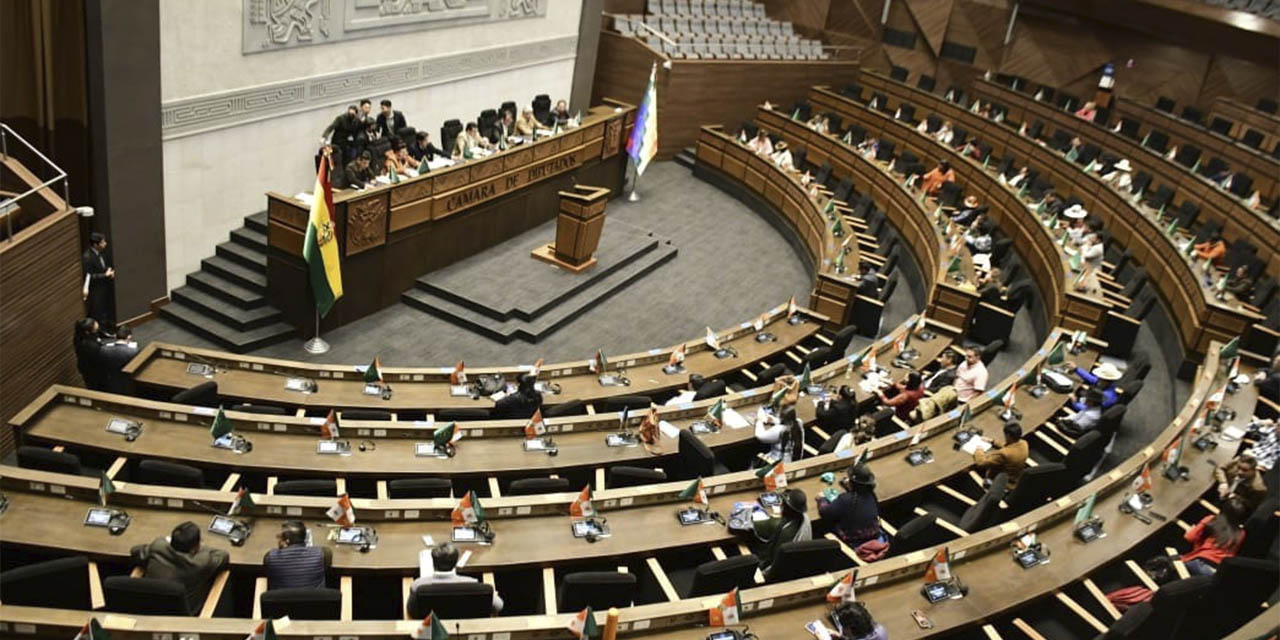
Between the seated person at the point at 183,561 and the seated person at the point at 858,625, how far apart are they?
328cm

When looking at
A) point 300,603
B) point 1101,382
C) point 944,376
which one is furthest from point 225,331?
point 1101,382

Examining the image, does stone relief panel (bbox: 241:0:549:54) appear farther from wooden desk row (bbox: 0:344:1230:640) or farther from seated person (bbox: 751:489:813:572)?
seated person (bbox: 751:489:813:572)

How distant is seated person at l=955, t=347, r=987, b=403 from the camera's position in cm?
850

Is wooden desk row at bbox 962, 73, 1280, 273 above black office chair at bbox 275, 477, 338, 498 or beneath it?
above

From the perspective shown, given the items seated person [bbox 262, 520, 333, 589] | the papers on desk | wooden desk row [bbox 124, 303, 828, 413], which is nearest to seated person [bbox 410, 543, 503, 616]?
seated person [bbox 262, 520, 333, 589]

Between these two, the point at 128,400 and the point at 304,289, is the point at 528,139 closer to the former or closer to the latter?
the point at 304,289

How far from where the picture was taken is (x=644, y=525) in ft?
19.6

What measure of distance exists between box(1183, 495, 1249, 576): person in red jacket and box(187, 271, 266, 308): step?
8218 mm

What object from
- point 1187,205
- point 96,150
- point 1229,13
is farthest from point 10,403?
point 1229,13

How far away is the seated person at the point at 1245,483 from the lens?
20.5 feet

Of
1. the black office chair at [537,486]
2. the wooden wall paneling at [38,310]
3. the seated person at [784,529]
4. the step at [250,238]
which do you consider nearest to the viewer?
the seated person at [784,529]

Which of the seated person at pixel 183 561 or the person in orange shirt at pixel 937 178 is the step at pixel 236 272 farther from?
the person in orange shirt at pixel 937 178

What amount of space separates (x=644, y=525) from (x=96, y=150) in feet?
20.3

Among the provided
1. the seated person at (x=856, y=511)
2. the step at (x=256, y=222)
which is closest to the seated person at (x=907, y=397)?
the seated person at (x=856, y=511)
